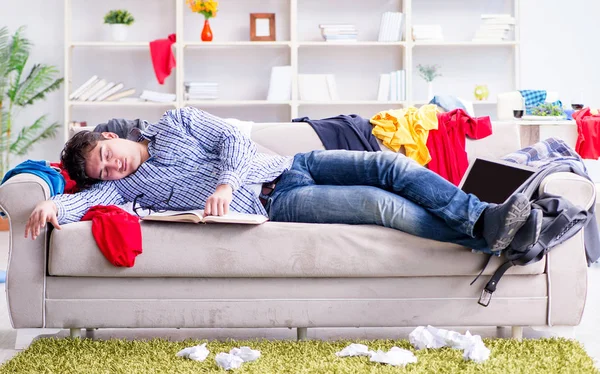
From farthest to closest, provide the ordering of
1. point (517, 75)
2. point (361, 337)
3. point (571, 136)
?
1. point (517, 75)
2. point (571, 136)
3. point (361, 337)

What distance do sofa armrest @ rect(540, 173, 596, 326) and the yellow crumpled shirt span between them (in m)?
0.76

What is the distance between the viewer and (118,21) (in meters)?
5.66

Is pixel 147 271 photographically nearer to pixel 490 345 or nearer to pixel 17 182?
pixel 17 182

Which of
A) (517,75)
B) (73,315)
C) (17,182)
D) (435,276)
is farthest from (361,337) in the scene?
(517,75)

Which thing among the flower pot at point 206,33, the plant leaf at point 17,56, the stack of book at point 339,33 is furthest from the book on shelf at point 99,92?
the stack of book at point 339,33

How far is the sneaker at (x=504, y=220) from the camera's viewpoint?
2188 mm

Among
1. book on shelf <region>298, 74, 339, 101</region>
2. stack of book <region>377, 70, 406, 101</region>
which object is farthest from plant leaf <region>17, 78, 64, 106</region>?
stack of book <region>377, 70, 406, 101</region>

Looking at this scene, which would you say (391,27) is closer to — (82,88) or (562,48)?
(562,48)

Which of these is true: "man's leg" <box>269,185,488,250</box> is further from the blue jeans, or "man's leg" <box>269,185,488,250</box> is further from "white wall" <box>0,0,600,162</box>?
"white wall" <box>0,0,600,162</box>

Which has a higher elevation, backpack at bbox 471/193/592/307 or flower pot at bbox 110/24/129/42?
flower pot at bbox 110/24/129/42

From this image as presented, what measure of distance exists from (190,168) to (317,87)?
307cm

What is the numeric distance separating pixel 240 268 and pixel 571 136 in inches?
106

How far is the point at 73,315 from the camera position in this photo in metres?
2.47

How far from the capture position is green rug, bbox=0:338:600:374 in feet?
7.11
